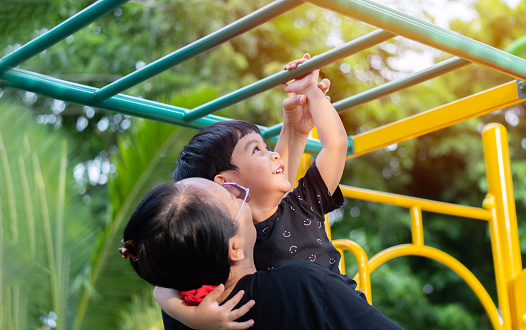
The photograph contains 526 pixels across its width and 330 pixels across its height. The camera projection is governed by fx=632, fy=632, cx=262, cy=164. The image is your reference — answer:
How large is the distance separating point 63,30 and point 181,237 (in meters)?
0.45

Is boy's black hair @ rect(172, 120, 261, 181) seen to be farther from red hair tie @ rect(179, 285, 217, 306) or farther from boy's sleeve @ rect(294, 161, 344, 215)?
red hair tie @ rect(179, 285, 217, 306)

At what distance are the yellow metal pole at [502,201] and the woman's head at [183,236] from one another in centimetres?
105

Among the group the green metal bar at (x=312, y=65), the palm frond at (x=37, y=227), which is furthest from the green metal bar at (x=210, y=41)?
the palm frond at (x=37, y=227)

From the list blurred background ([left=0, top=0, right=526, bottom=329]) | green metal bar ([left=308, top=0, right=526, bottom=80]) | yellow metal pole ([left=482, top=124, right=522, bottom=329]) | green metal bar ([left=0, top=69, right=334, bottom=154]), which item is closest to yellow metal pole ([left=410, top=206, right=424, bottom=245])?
yellow metal pole ([left=482, top=124, right=522, bottom=329])

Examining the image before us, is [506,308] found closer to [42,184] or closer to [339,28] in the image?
[42,184]

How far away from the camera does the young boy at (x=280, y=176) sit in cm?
126

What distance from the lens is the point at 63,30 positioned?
113cm

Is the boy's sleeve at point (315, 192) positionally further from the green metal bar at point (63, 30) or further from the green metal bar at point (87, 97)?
the green metal bar at point (63, 30)

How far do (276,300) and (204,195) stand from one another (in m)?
0.20

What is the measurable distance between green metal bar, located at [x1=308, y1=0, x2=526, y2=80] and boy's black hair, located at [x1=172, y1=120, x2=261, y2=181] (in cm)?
43

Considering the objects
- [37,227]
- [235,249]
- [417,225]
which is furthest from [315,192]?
[37,227]

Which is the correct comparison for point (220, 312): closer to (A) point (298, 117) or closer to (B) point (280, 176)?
(B) point (280, 176)

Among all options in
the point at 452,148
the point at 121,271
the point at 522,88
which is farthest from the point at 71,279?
the point at 452,148

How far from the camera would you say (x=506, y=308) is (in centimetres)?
176
